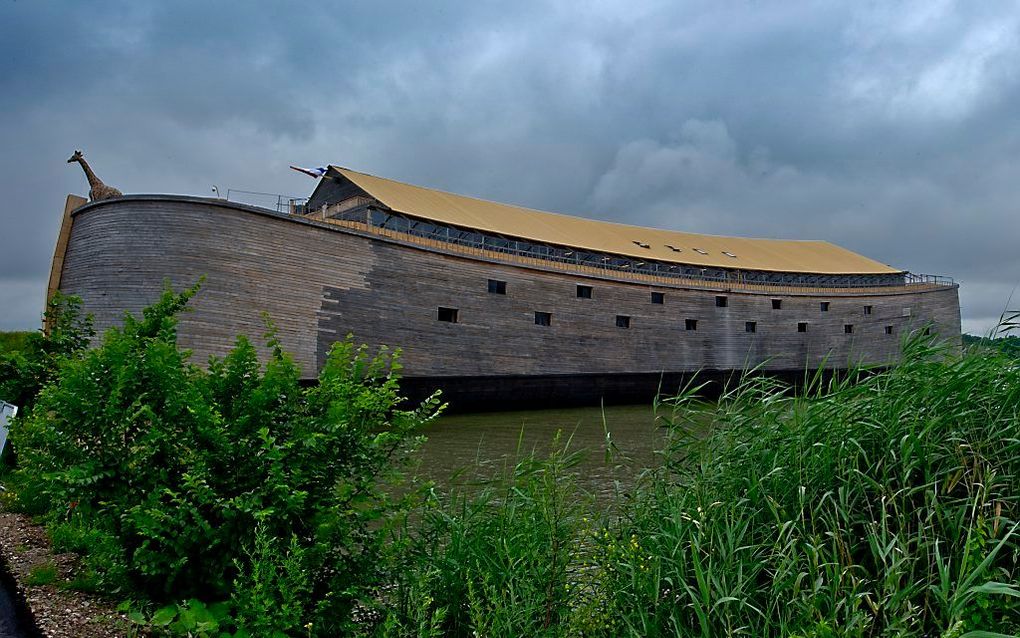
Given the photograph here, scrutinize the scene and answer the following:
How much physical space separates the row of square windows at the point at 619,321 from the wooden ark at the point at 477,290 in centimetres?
6

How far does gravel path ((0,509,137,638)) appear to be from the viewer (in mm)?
2916

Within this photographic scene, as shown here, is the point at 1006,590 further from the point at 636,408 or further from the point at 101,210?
the point at 636,408

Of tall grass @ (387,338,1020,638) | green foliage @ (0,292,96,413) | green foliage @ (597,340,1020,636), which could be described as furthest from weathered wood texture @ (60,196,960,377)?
tall grass @ (387,338,1020,638)

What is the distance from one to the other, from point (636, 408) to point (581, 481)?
46.3 feet

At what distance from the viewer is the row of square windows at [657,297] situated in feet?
61.4

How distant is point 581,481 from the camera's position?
780 centimetres

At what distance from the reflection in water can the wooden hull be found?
1975 millimetres

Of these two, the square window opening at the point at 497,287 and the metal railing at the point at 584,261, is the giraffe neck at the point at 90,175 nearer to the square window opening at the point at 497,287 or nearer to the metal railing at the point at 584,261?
the metal railing at the point at 584,261

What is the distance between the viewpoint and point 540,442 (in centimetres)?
1184

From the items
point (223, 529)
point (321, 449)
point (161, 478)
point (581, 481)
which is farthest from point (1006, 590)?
point (581, 481)

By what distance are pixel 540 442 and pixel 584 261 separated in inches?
470

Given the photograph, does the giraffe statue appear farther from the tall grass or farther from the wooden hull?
the tall grass

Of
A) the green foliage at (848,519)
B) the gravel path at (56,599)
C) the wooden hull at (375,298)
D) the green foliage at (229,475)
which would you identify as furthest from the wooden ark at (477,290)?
the gravel path at (56,599)

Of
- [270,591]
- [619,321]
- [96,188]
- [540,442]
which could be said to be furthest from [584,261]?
[270,591]
